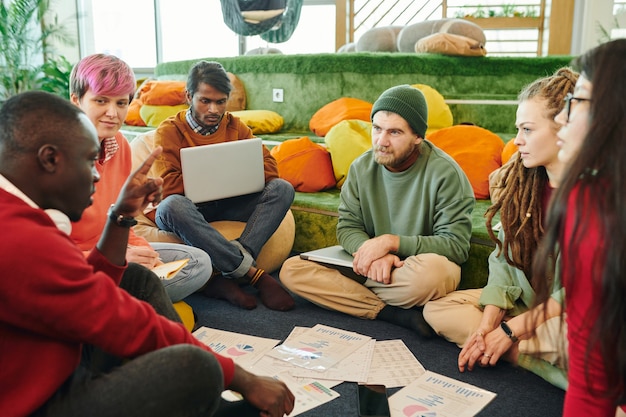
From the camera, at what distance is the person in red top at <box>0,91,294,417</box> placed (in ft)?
2.84

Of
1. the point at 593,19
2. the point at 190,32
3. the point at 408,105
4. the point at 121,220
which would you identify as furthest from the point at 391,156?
the point at 190,32

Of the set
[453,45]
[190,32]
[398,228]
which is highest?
[190,32]

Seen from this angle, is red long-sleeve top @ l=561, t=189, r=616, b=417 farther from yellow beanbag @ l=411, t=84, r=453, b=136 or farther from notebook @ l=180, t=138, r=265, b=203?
yellow beanbag @ l=411, t=84, r=453, b=136

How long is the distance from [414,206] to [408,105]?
0.37 metres

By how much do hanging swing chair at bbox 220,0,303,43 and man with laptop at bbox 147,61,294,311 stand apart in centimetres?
228

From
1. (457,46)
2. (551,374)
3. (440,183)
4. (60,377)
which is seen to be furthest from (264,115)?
(60,377)

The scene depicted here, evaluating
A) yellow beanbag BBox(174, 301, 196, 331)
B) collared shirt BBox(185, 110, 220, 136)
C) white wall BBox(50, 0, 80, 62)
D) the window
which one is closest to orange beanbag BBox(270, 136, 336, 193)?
collared shirt BBox(185, 110, 220, 136)

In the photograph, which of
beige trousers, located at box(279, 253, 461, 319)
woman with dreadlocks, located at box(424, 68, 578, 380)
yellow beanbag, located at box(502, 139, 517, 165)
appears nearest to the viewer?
woman with dreadlocks, located at box(424, 68, 578, 380)

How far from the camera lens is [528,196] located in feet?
5.70

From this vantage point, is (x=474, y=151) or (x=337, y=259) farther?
(x=474, y=151)

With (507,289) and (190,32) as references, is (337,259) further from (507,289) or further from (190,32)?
(190,32)


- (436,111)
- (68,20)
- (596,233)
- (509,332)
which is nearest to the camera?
(596,233)

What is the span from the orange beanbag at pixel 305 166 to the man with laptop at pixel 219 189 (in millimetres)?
518

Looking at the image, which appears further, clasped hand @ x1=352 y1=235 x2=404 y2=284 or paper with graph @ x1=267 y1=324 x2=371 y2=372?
clasped hand @ x1=352 y1=235 x2=404 y2=284
